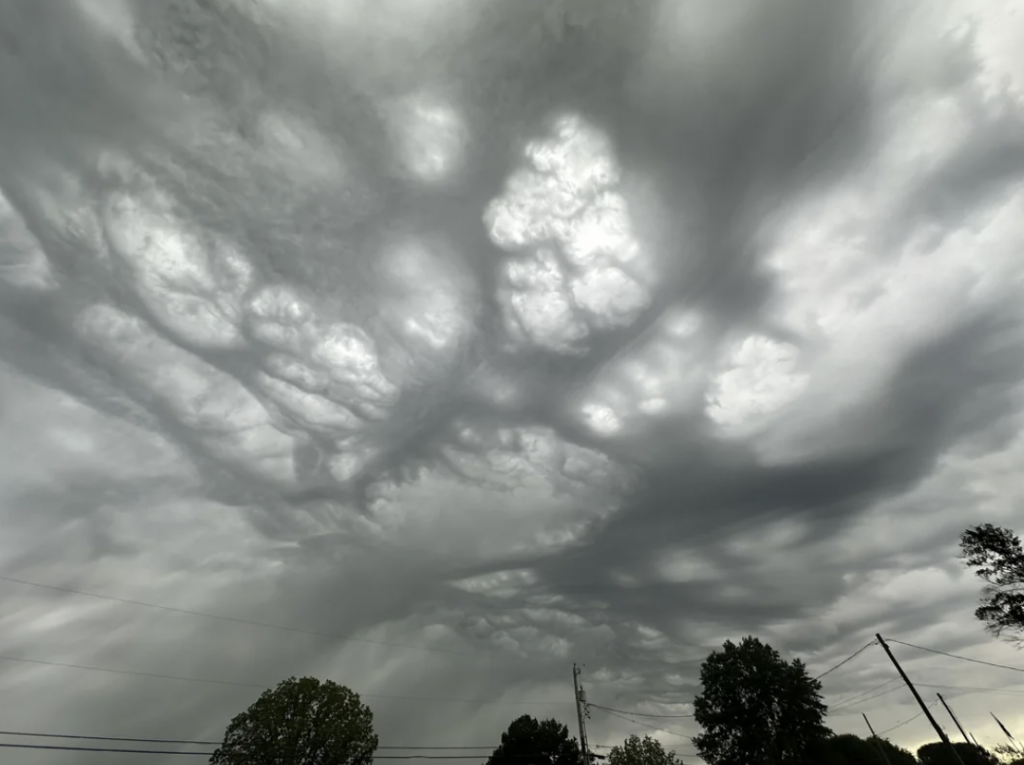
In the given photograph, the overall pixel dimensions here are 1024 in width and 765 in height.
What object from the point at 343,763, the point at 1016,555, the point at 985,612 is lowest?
the point at 343,763

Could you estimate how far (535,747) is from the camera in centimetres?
6988

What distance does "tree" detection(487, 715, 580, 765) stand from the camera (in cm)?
6950

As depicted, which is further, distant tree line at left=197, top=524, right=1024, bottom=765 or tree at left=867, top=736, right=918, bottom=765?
tree at left=867, top=736, right=918, bottom=765

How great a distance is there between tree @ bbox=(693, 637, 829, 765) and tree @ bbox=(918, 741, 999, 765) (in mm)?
17828

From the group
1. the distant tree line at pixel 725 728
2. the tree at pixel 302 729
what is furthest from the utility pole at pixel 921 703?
the tree at pixel 302 729

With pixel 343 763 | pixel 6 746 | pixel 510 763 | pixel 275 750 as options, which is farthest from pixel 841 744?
pixel 6 746

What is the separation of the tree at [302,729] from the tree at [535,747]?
32.1m

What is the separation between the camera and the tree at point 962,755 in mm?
69419

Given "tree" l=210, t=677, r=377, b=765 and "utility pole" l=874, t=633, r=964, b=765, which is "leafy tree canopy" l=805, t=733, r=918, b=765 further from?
"tree" l=210, t=677, r=377, b=765

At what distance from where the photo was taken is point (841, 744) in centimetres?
7044

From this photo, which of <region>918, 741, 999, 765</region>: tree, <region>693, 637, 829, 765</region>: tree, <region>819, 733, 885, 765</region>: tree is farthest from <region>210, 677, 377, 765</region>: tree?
<region>918, 741, 999, 765</region>: tree

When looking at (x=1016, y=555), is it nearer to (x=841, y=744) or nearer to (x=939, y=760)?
(x=841, y=744)

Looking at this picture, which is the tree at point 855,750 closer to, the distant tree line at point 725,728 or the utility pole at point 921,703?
the distant tree line at point 725,728

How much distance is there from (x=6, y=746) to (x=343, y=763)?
2750 centimetres
